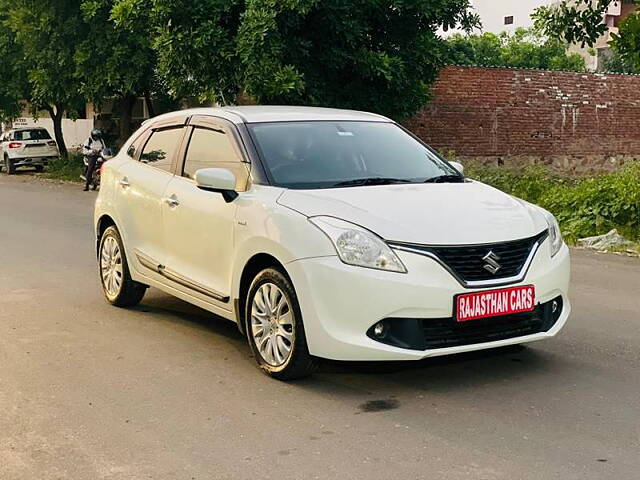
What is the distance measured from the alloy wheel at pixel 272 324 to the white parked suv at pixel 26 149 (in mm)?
27703

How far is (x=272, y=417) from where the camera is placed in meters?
4.83

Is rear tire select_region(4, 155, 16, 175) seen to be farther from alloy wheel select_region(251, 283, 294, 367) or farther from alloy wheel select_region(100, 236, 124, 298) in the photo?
alloy wheel select_region(251, 283, 294, 367)

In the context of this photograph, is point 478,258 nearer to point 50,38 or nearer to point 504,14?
point 50,38

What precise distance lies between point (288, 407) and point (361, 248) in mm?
952

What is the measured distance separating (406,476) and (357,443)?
18.7 inches

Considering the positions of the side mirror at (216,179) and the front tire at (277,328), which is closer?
the front tire at (277,328)

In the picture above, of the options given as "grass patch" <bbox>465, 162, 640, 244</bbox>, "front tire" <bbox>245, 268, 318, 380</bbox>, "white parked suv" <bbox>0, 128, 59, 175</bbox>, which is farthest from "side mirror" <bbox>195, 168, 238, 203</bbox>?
"white parked suv" <bbox>0, 128, 59, 175</bbox>

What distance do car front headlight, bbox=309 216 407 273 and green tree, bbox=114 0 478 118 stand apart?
37.2 ft

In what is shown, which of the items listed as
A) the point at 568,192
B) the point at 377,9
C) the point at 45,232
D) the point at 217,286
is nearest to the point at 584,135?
the point at 377,9

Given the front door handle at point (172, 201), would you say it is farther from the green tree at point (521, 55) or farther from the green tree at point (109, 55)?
the green tree at point (521, 55)

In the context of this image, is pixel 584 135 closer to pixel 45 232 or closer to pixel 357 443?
pixel 45 232

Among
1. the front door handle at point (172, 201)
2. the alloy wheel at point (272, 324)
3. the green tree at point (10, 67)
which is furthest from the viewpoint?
the green tree at point (10, 67)

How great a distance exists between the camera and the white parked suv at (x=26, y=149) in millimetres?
31484

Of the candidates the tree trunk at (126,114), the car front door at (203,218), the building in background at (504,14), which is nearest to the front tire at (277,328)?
the car front door at (203,218)
